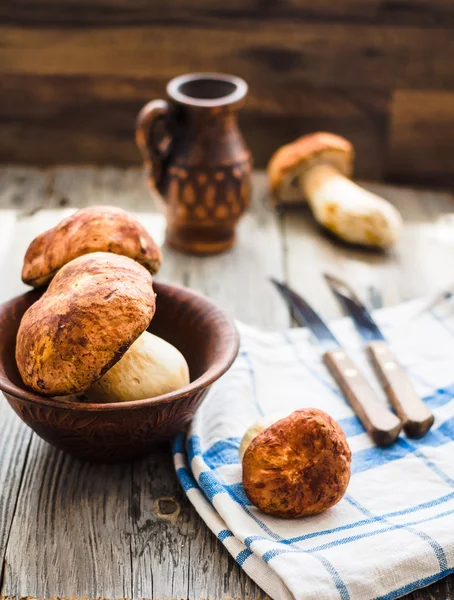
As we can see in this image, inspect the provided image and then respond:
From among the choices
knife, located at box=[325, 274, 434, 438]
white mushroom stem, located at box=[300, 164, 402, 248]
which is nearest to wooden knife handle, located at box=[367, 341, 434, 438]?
knife, located at box=[325, 274, 434, 438]

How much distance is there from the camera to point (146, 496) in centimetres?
94

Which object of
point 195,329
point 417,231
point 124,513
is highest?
point 195,329

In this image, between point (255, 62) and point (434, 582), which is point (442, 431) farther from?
point (255, 62)

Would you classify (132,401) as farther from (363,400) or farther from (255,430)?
(363,400)

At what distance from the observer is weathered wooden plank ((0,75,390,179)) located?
191 cm

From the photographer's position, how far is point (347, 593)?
779 millimetres

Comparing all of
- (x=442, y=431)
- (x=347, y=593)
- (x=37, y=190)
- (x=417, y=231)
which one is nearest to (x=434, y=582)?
(x=347, y=593)

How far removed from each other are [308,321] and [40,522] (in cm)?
52

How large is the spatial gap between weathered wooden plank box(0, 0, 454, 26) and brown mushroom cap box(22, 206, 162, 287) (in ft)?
3.20

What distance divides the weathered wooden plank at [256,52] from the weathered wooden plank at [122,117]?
0.09 feet

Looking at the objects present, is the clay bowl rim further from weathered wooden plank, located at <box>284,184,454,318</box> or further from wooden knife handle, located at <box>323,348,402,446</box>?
weathered wooden plank, located at <box>284,184,454,318</box>

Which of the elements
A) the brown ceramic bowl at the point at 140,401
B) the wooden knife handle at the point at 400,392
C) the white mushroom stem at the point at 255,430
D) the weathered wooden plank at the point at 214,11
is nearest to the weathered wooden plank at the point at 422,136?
the weathered wooden plank at the point at 214,11

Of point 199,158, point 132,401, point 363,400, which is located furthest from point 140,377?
point 199,158

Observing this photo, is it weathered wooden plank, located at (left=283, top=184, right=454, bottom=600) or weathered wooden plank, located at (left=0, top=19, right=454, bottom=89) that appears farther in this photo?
weathered wooden plank, located at (left=0, top=19, right=454, bottom=89)
